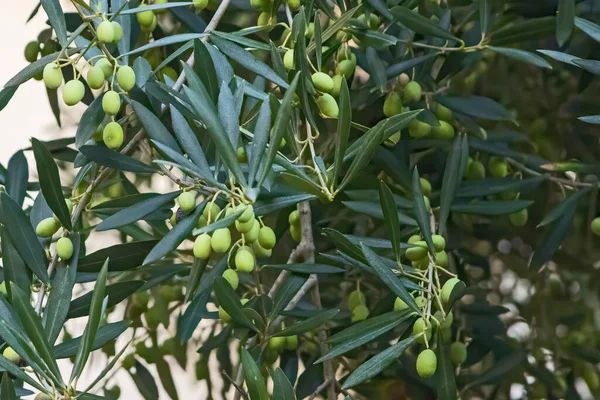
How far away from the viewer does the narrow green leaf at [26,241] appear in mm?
611

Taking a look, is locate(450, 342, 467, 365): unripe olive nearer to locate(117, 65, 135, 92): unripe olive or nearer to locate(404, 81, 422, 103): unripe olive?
locate(404, 81, 422, 103): unripe olive

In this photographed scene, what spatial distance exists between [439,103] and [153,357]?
0.59m

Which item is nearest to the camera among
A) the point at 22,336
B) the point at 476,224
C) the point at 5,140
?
the point at 22,336

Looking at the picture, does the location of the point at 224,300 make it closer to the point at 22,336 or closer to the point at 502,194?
the point at 22,336

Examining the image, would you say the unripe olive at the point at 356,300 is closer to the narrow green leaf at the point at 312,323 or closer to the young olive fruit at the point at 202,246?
the narrow green leaf at the point at 312,323

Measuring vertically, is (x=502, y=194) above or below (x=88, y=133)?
below

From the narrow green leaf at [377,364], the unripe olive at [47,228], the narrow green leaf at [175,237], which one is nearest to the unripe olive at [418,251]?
the narrow green leaf at [377,364]

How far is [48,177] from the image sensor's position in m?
0.60

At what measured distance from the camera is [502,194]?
2.98ft

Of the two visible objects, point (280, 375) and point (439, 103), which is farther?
point (439, 103)

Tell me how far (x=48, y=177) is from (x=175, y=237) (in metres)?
0.13

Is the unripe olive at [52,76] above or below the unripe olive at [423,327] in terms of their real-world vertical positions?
above

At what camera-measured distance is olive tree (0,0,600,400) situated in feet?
1.85

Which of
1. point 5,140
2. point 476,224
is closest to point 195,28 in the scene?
point 476,224
